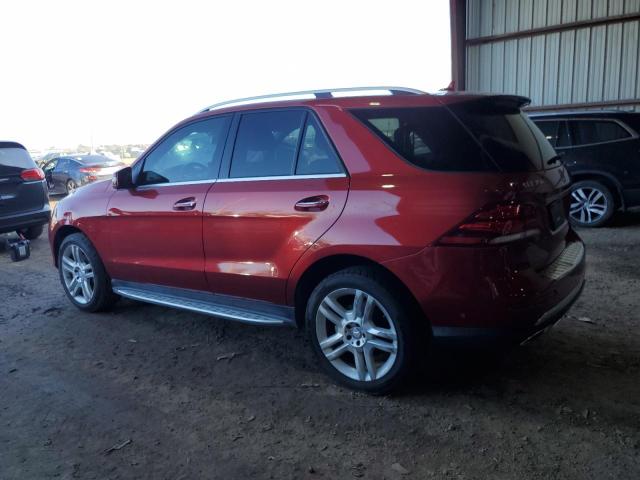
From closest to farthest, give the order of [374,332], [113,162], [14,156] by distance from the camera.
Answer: [374,332] → [14,156] → [113,162]

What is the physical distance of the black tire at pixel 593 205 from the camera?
786 centimetres

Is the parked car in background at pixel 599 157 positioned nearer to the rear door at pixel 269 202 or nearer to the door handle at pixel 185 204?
the rear door at pixel 269 202

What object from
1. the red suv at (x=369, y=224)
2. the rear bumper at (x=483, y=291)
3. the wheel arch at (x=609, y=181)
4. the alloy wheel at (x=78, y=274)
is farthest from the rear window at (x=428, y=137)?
the wheel arch at (x=609, y=181)

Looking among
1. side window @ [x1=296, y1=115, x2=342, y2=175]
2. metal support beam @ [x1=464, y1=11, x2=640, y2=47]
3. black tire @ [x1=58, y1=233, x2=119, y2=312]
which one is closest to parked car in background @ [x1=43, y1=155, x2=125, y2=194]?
metal support beam @ [x1=464, y1=11, x2=640, y2=47]

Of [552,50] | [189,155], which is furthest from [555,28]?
[189,155]

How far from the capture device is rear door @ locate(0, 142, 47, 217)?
25.8ft

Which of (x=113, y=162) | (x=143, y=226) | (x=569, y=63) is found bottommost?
(x=113, y=162)

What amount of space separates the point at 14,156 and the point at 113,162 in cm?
1042

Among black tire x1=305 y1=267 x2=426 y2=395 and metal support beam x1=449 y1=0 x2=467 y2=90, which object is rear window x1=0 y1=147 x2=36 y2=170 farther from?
metal support beam x1=449 y1=0 x2=467 y2=90

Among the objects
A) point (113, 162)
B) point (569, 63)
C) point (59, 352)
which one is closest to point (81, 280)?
point (59, 352)

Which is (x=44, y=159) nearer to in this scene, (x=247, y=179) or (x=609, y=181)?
(x=609, y=181)

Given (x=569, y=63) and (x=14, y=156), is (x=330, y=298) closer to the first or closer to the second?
(x=14, y=156)

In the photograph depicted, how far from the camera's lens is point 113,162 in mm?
18172

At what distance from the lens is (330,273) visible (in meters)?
3.37
